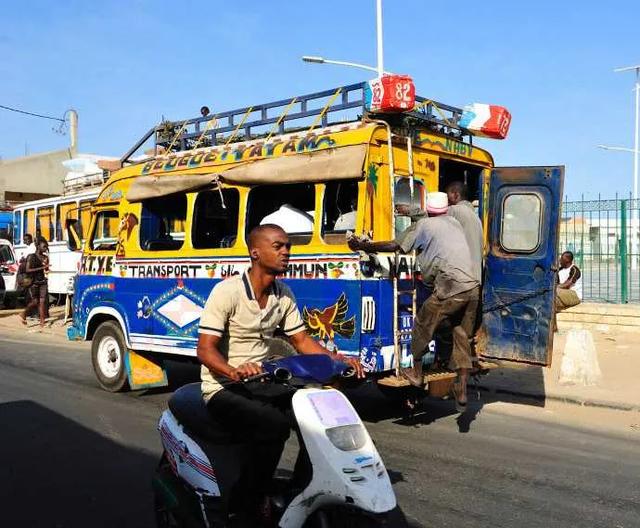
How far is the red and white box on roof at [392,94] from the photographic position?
6086 mm

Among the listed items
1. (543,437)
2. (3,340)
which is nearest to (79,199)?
(3,340)

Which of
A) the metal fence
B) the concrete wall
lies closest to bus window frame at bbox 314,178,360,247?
the metal fence

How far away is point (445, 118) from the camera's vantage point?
714cm

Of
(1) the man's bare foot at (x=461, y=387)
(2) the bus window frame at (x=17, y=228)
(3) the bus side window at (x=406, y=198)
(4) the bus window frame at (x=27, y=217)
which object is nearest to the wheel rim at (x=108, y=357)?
(3) the bus side window at (x=406, y=198)

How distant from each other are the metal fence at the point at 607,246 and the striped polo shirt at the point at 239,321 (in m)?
9.59

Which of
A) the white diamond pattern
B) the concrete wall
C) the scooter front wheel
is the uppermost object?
the concrete wall

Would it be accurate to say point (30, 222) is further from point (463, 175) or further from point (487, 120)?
point (487, 120)

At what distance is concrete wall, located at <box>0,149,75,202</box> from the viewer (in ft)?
112

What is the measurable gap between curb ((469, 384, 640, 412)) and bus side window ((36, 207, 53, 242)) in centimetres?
1321

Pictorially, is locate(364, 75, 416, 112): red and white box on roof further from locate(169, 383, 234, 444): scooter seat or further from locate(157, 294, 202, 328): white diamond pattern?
locate(169, 383, 234, 444): scooter seat

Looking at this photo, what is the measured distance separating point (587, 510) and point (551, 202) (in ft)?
10.9

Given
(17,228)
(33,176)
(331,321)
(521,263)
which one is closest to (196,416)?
(331,321)

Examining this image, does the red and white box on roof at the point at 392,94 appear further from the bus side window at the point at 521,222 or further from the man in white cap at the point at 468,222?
the bus side window at the point at 521,222

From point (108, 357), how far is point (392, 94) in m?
4.82
